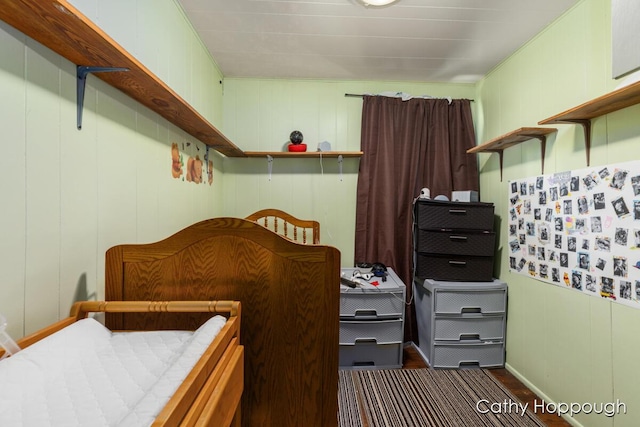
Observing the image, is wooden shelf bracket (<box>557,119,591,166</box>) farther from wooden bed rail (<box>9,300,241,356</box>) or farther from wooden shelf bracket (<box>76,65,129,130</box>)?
wooden shelf bracket (<box>76,65,129,130</box>)

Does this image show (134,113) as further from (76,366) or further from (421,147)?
(421,147)

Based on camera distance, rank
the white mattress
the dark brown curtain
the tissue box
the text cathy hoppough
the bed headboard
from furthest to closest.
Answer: the dark brown curtain
the tissue box
the text cathy hoppough
the bed headboard
the white mattress

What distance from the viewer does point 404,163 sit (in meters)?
2.58

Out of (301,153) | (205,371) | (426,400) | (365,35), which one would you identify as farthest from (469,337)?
(365,35)

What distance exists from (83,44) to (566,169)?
2421mm

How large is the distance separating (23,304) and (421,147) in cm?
272

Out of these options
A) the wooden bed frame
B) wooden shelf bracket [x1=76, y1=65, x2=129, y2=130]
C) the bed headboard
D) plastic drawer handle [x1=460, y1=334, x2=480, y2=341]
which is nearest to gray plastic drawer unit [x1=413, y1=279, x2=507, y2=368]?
plastic drawer handle [x1=460, y1=334, x2=480, y2=341]

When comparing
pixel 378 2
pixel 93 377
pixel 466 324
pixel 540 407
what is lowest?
pixel 540 407

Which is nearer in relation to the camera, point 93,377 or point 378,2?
point 93,377

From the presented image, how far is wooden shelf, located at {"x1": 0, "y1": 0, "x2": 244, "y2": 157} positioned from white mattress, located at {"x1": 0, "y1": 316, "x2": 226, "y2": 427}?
827 mm

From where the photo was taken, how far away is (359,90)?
2.67 metres

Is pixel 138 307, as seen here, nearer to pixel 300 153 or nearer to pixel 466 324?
pixel 300 153

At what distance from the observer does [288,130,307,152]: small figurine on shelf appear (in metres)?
2.49

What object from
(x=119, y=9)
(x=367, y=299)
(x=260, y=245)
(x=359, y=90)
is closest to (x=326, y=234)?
(x=367, y=299)
